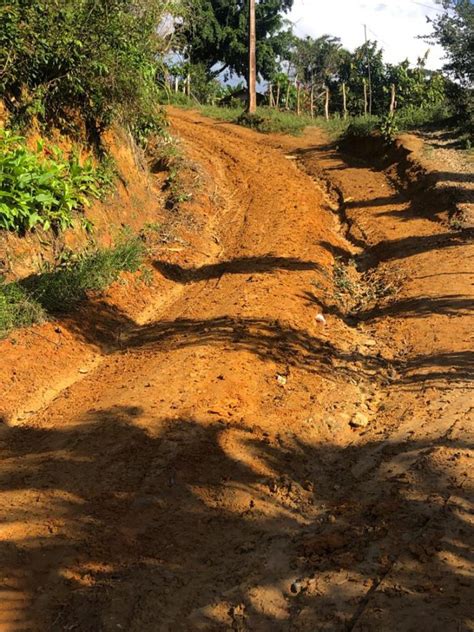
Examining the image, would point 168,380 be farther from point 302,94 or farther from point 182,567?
point 302,94

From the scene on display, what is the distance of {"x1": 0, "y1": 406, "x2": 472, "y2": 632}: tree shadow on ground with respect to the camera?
9.78 feet

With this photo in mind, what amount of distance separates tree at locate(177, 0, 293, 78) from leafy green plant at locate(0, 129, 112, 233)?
26.3 meters

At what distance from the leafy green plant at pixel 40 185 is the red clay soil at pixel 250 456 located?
1317mm

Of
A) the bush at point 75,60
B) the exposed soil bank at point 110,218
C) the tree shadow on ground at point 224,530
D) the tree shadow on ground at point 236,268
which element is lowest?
the tree shadow on ground at point 224,530

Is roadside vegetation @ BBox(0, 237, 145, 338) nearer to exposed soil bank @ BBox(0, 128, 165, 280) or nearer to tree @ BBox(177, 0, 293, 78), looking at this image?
exposed soil bank @ BBox(0, 128, 165, 280)

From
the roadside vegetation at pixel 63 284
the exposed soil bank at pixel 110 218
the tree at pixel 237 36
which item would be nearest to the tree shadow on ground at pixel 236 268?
the roadside vegetation at pixel 63 284

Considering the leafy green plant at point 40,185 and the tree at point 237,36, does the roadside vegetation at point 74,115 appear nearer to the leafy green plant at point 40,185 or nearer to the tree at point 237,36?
the leafy green plant at point 40,185

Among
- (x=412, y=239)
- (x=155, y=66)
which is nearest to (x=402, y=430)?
(x=412, y=239)

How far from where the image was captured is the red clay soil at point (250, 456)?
10.1 ft

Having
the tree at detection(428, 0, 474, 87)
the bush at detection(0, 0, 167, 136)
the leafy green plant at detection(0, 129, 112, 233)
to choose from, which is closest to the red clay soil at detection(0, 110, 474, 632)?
the leafy green plant at detection(0, 129, 112, 233)

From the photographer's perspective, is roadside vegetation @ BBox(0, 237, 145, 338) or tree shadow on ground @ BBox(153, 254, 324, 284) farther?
tree shadow on ground @ BBox(153, 254, 324, 284)

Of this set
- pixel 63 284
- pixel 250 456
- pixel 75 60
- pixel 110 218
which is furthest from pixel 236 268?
pixel 250 456

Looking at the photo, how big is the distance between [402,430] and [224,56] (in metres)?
34.2

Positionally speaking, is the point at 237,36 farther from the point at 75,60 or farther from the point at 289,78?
the point at 75,60
